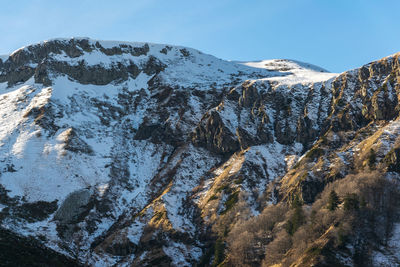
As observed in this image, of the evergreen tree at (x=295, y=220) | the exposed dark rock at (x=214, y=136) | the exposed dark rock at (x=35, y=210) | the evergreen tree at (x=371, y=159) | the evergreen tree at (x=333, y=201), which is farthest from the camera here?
the exposed dark rock at (x=214, y=136)

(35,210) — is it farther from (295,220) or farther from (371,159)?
(371,159)

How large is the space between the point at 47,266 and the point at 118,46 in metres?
135

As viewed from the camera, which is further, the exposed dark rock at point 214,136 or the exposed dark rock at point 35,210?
the exposed dark rock at point 214,136

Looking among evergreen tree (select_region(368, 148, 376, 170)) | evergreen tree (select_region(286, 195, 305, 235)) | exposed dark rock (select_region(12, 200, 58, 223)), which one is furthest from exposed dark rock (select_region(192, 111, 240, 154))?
exposed dark rock (select_region(12, 200, 58, 223))

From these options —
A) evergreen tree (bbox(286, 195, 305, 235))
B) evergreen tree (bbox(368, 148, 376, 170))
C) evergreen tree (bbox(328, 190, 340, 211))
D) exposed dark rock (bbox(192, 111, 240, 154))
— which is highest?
exposed dark rock (bbox(192, 111, 240, 154))

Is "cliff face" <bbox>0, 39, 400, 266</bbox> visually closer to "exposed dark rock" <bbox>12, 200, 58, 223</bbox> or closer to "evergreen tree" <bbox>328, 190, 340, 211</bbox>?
"exposed dark rock" <bbox>12, 200, 58, 223</bbox>

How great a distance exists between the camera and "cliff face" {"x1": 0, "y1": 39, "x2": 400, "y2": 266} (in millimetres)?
87500

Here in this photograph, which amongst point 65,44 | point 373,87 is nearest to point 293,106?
point 373,87

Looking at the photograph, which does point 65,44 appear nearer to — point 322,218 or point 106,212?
point 106,212

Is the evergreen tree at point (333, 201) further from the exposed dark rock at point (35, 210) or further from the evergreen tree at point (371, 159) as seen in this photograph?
the exposed dark rock at point (35, 210)

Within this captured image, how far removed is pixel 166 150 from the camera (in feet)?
400

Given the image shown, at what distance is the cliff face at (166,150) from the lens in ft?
287

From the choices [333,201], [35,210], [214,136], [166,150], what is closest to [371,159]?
[333,201]

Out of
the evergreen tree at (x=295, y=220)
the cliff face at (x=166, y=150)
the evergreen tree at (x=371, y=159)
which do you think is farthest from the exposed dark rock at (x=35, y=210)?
the evergreen tree at (x=371, y=159)
